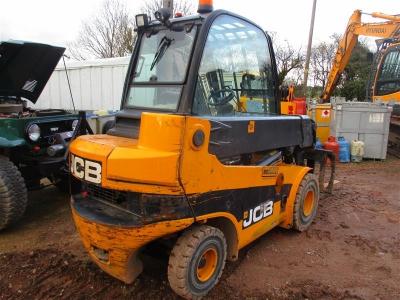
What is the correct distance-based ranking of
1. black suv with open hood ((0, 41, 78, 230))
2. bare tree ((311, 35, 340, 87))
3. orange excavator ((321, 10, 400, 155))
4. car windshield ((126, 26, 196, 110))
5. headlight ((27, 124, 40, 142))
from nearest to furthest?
car windshield ((126, 26, 196, 110)), black suv with open hood ((0, 41, 78, 230)), headlight ((27, 124, 40, 142)), orange excavator ((321, 10, 400, 155)), bare tree ((311, 35, 340, 87))

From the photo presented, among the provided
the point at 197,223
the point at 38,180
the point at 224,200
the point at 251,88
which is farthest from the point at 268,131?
the point at 38,180

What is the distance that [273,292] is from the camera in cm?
337

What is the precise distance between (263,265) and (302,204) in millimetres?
1053

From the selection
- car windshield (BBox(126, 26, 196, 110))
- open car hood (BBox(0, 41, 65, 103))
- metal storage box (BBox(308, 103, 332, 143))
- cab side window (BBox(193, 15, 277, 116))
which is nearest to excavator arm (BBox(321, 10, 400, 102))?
metal storage box (BBox(308, 103, 332, 143))

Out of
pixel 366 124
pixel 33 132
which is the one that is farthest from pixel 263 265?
pixel 366 124

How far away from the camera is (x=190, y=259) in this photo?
119 inches

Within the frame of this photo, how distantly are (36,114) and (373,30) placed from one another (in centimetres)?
1113

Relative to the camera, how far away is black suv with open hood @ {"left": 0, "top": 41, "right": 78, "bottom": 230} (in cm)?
450

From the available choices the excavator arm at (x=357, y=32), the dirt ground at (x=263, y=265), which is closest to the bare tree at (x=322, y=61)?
the excavator arm at (x=357, y=32)

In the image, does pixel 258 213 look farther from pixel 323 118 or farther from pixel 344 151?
pixel 323 118

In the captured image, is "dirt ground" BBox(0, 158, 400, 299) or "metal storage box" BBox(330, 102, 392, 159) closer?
"dirt ground" BBox(0, 158, 400, 299)

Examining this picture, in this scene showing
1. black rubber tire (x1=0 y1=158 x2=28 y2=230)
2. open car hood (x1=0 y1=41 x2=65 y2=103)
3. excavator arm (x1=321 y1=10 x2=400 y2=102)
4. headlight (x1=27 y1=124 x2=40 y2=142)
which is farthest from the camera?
excavator arm (x1=321 y1=10 x2=400 y2=102)

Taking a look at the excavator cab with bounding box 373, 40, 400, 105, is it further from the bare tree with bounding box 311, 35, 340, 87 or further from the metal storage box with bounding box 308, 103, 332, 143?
the bare tree with bounding box 311, 35, 340, 87

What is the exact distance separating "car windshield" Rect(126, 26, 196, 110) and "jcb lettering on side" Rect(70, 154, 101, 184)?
73 cm
